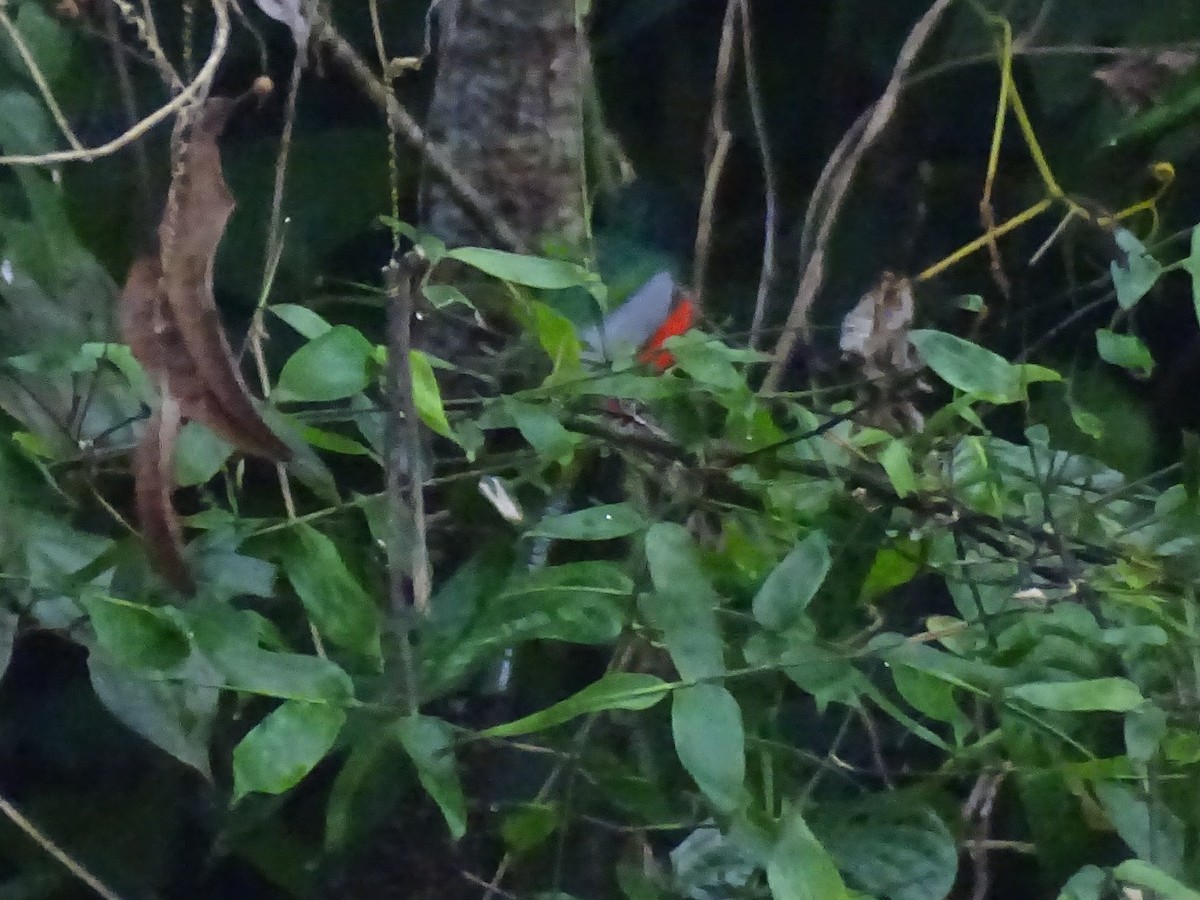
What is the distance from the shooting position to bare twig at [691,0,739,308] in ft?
2.38

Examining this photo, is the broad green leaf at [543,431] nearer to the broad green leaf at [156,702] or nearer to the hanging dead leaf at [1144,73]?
the broad green leaf at [156,702]

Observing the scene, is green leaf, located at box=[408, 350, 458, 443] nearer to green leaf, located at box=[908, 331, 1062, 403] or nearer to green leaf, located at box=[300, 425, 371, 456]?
green leaf, located at box=[300, 425, 371, 456]

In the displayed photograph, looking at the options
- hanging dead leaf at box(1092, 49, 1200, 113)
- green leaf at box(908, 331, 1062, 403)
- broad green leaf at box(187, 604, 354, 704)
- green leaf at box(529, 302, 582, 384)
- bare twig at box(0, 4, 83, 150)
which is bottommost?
broad green leaf at box(187, 604, 354, 704)

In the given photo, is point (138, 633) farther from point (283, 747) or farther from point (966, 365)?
point (966, 365)

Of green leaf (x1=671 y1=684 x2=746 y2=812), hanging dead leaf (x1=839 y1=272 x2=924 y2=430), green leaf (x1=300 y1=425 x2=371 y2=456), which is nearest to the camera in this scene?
green leaf (x1=671 y1=684 x2=746 y2=812)

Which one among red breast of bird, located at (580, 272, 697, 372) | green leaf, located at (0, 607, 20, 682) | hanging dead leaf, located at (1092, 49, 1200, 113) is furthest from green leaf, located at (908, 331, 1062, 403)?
hanging dead leaf, located at (1092, 49, 1200, 113)

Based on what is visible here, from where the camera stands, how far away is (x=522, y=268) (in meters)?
0.39

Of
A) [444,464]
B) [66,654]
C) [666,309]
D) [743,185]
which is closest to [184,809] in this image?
[66,654]

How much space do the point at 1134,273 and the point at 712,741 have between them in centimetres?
27

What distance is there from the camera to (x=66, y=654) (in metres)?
0.57

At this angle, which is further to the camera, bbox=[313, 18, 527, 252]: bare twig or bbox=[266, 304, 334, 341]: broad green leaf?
bbox=[313, 18, 527, 252]: bare twig

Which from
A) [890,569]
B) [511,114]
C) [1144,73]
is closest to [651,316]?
[511,114]

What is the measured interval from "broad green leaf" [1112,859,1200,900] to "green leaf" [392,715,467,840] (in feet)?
0.62

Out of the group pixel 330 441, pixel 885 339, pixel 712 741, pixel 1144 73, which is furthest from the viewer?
pixel 1144 73
